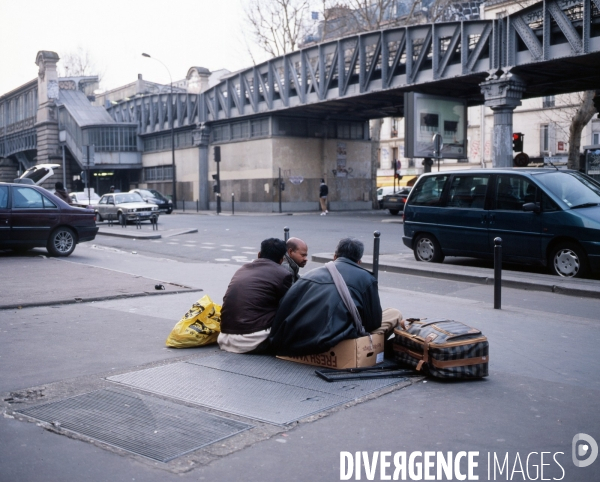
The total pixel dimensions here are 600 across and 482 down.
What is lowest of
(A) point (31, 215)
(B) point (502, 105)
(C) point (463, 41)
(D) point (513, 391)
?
(D) point (513, 391)

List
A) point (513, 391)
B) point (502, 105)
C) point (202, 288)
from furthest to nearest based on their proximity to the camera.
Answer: point (502, 105) < point (202, 288) < point (513, 391)

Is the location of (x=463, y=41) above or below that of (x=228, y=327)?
above

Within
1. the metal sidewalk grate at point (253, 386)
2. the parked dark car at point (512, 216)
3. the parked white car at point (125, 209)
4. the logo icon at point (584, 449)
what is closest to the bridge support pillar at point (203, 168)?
the parked white car at point (125, 209)

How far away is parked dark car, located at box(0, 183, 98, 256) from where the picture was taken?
14938 mm

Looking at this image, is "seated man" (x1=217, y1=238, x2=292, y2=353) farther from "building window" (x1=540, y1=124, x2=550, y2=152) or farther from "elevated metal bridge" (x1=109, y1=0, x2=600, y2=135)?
"building window" (x1=540, y1=124, x2=550, y2=152)

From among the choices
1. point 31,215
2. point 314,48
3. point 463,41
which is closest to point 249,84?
point 314,48

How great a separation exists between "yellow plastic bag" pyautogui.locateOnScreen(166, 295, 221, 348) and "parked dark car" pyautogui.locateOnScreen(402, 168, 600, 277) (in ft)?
23.5

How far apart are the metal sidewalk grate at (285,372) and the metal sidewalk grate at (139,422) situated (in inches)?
39.8

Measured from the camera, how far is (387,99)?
123ft

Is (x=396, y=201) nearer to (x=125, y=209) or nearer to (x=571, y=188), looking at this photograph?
(x=125, y=209)

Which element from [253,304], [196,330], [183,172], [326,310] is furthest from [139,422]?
[183,172]

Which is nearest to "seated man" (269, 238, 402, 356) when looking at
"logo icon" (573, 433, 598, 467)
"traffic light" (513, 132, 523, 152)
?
"logo icon" (573, 433, 598, 467)

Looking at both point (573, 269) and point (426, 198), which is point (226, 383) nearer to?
point (573, 269)

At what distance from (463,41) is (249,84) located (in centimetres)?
1841
